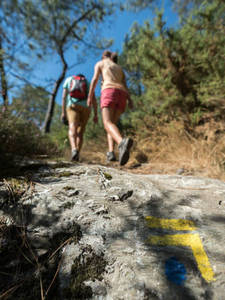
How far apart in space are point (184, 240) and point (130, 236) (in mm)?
282

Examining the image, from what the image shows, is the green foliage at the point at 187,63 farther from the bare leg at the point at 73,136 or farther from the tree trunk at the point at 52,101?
the tree trunk at the point at 52,101

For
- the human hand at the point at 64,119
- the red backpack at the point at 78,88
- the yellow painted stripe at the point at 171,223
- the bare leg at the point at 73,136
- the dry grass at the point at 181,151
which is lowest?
the yellow painted stripe at the point at 171,223

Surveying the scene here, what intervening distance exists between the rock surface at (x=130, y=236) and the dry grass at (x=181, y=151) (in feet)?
4.29

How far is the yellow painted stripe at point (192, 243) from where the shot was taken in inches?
28.8

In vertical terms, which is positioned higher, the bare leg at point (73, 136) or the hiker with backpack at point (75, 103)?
the hiker with backpack at point (75, 103)

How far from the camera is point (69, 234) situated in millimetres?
911

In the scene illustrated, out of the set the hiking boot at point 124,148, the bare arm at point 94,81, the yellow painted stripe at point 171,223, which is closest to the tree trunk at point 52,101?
the bare arm at point 94,81

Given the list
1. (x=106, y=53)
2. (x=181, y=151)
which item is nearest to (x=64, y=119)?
(x=106, y=53)

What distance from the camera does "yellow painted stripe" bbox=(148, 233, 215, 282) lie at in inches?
28.8

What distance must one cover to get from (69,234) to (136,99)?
16.1 ft

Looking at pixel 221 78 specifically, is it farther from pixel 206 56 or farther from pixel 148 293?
pixel 148 293

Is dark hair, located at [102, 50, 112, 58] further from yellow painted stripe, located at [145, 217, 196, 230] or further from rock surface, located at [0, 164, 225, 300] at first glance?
yellow painted stripe, located at [145, 217, 196, 230]

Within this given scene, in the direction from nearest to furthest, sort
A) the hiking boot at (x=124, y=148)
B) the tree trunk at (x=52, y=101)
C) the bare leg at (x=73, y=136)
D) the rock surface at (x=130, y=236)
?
the rock surface at (x=130, y=236), the hiking boot at (x=124, y=148), the bare leg at (x=73, y=136), the tree trunk at (x=52, y=101)

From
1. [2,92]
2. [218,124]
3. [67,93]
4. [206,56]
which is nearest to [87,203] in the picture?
[2,92]
